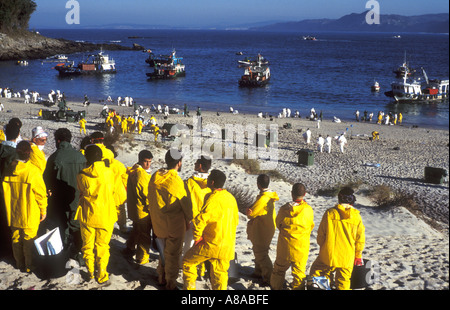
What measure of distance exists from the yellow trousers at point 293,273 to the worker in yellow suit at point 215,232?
25.3 inches

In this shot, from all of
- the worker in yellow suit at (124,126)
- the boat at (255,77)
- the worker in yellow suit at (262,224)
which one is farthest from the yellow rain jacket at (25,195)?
the boat at (255,77)

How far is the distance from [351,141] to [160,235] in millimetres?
17059

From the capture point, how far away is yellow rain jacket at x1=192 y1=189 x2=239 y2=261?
3.53 metres

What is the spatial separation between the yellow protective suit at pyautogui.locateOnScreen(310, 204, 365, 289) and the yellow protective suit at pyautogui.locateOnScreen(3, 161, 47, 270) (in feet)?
8.55

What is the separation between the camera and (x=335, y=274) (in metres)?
4.07

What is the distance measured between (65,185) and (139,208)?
76cm

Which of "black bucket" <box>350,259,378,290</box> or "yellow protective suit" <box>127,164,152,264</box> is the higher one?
"yellow protective suit" <box>127,164,152,264</box>

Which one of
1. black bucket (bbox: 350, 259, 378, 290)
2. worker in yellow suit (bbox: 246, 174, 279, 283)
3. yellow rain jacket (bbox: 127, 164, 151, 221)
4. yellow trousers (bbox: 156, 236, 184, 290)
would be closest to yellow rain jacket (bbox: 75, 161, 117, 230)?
yellow rain jacket (bbox: 127, 164, 151, 221)

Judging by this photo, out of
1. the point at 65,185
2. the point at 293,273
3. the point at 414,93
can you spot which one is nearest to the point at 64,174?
the point at 65,185

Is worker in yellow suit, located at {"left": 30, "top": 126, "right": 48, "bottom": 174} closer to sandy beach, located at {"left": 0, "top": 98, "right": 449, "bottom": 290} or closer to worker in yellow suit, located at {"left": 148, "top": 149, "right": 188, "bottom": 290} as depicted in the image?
sandy beach, located at {"left": 0, "top": 98, "right": 449, "bottom": 290}

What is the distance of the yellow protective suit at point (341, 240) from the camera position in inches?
152
